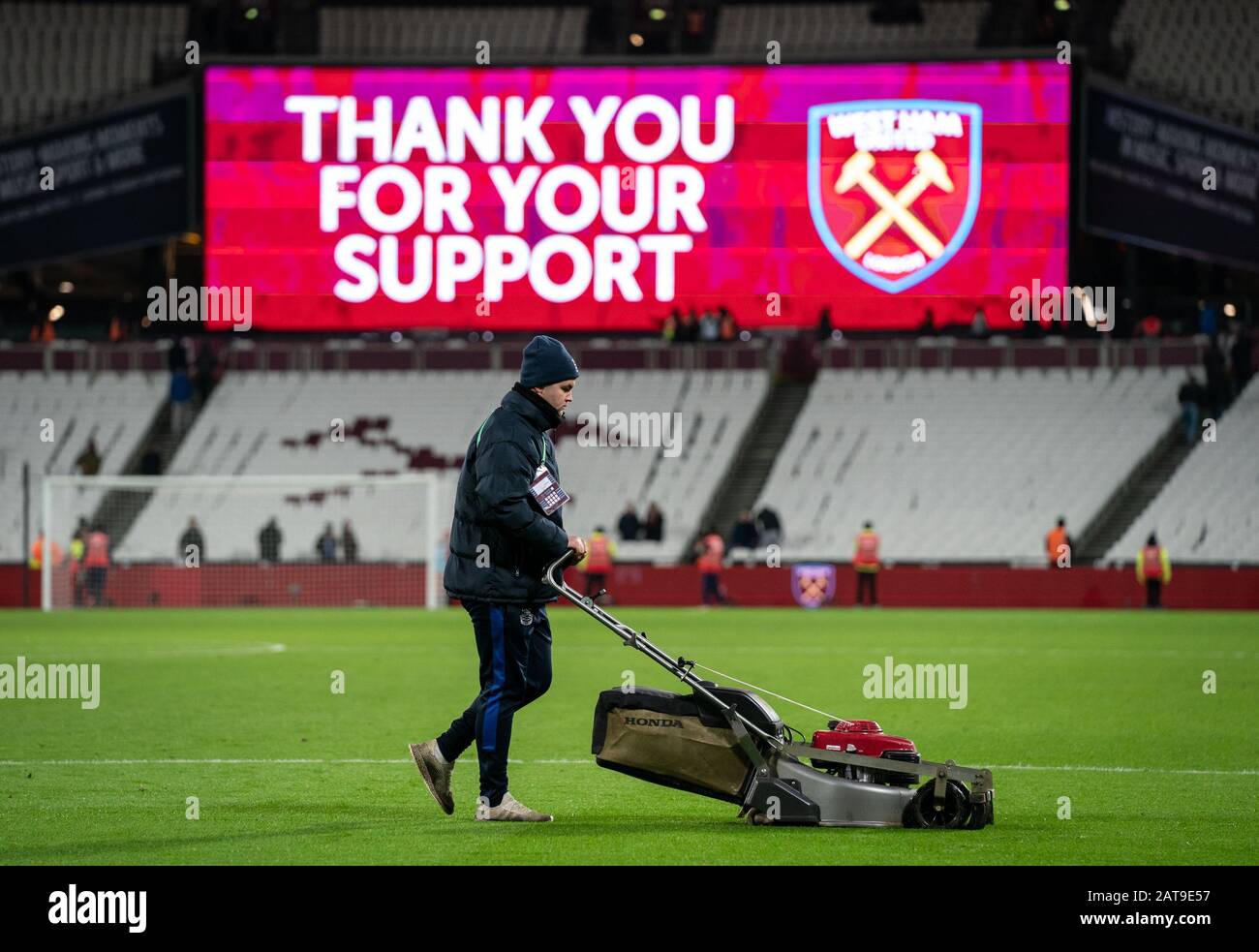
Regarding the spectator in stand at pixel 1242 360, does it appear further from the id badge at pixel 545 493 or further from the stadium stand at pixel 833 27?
the id badge at pixel 545 493

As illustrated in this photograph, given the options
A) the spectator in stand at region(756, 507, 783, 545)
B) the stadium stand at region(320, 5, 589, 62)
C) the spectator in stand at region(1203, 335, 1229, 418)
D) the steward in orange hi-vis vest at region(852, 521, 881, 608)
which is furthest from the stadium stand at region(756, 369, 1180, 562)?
the stadium stand at region(320, 5, 589, 62)

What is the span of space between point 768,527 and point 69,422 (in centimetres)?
1707

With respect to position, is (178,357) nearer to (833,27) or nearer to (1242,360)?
(833,27)

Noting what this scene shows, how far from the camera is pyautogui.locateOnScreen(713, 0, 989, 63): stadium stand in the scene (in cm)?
4541

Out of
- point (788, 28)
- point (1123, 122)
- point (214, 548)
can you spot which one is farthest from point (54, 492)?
point (1123, 122)

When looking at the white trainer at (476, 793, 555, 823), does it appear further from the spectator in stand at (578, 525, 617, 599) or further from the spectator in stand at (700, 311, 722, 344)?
the spectator in stand at (700, 311, 722, 344)

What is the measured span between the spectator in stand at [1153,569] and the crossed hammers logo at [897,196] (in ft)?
28.1

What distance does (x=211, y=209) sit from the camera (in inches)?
1662

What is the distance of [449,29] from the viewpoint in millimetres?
46406

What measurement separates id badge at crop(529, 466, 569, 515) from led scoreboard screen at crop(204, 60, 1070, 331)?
3237 centimetres

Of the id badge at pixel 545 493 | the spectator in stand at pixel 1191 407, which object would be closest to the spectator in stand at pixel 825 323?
the spectator in stand at pixel 1191 407

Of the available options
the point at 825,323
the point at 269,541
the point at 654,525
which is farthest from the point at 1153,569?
the point at 269,541

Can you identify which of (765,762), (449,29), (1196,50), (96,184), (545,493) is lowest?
(765,762)
